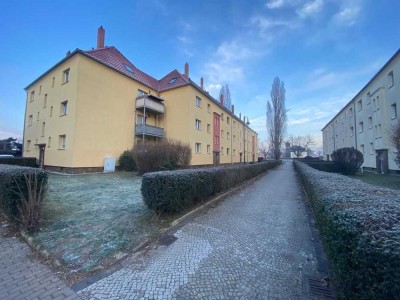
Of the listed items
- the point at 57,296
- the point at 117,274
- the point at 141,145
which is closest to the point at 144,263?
the point at 117,274

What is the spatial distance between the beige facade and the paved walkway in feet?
64.1

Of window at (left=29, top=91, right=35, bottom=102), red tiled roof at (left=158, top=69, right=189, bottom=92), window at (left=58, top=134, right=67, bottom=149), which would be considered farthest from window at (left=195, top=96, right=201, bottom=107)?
window at (left=29, top=91, right=35, bottom=102)

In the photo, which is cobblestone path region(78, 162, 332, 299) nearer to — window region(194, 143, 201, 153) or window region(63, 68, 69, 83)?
window region(194, 143, 201, 153)

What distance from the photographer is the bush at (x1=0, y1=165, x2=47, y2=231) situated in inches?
179

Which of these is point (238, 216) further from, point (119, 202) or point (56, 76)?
point (56, 76)

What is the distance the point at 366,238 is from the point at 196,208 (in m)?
5.04

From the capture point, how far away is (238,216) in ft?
19.7

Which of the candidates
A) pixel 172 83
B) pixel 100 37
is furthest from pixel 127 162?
pixel 100 37

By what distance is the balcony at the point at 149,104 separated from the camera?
20.5m

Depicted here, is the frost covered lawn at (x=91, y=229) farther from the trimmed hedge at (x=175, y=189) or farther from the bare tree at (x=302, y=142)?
the bare tree at (x=302, y=142)

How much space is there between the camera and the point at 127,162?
18344 mm

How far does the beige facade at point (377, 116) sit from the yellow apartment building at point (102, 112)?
17.9 m

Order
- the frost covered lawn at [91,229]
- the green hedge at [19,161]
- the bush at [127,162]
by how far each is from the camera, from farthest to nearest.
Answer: the bush at [127,162] < the green hedge at [19,161] < the frost covered lawn at [91,229]

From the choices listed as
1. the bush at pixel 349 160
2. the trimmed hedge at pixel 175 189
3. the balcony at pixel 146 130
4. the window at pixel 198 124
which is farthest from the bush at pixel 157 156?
the bush at pixel 349 160
